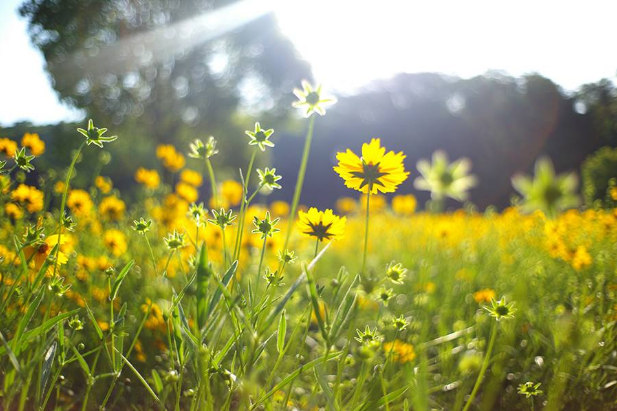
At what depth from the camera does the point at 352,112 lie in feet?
56.7

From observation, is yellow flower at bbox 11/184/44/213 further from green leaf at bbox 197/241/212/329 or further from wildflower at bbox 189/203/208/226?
green leaf at bbox 197/241/212/329

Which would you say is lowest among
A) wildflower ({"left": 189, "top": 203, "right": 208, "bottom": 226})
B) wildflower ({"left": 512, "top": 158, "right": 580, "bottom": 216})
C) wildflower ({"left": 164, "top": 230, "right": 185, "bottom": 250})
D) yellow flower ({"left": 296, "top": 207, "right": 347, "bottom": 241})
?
wildflower ({"left": 164, "top": 230, "right": 185, "bottom": 250})

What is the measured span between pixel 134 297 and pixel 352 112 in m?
16.4

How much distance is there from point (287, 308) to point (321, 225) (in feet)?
2.91

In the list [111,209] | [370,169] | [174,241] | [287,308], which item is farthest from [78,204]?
[370,169]

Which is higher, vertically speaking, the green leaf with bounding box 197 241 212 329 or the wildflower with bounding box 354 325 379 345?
the green leaf with bounding box 197 241 212 329

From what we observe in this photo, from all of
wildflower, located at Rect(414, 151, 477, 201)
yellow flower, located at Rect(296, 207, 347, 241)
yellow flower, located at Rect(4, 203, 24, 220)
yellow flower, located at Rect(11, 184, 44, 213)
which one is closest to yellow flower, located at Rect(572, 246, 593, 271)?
wildflower, located at Rect(414, 151, 477, 201)

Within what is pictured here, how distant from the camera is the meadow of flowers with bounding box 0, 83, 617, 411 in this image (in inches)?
28.8

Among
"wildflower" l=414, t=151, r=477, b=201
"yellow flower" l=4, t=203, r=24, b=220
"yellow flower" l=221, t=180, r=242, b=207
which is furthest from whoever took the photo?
"yellow flower" l=221, t=180, r=242, b=207

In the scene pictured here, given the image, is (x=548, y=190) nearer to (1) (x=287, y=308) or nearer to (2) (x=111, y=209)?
(1) (x=287, y=308)

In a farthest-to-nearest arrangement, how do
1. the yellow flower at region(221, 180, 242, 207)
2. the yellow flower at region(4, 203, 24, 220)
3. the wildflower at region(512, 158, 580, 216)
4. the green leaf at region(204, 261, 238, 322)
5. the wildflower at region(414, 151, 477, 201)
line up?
the yellow flower at region(221, 180, 242, 207) → the yellow flower at region(4, 203, 24, 220) → the wildflower at region(414, 151, 477, 201) → the green leaf at region(204, 261, 238, 322) → the wildflower at region(512, 158, 580, 216)

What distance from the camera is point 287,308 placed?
1.70m

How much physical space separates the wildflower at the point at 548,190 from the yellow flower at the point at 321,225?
0.40 meters

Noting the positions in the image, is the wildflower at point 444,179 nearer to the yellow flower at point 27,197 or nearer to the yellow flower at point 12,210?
the yellow flower at point 27,197
